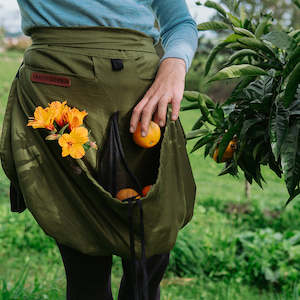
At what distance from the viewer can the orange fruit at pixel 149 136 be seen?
48.6 inches

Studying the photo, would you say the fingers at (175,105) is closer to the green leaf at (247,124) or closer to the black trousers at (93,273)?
the green leaf at (247,124)

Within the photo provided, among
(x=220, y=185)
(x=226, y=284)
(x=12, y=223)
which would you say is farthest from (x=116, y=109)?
(x=220, y=185)

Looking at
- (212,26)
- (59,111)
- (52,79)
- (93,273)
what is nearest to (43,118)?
(59,111)

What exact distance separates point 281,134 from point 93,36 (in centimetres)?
60

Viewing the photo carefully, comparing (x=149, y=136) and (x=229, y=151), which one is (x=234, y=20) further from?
(x=149, y=136)

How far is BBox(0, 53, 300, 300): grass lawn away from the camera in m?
2.93

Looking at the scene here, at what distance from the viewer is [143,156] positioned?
133 cm

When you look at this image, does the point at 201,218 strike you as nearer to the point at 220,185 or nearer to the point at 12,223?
the point at 12,223

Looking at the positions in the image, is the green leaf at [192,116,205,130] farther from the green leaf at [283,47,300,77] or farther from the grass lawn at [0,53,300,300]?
the grass lawn at [0,53,300,300]

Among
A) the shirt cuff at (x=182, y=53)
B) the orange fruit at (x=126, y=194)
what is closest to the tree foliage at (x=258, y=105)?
the shirt cuff at (x=182, y=53)

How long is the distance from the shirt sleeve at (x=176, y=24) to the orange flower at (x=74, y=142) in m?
0.41

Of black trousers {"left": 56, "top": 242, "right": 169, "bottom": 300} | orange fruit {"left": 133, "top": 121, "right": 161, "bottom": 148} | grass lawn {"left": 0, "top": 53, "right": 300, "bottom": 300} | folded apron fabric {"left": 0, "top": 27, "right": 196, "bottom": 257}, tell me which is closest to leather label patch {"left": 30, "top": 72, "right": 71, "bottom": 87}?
folded apron fabric {"left": 0, "top": 27, "right": 196, "bottom": 257}

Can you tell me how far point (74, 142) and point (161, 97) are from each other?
0.90ft

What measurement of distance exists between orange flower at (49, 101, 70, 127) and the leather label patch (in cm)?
8
